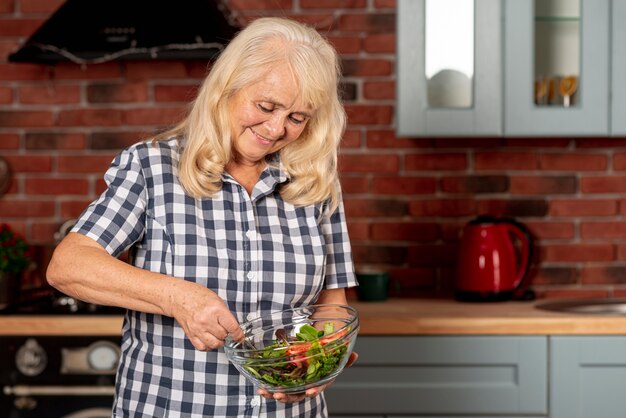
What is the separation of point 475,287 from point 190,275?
134cm

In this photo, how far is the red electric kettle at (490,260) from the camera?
271cm

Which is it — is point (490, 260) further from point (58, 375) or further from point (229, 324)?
point (229, 324)

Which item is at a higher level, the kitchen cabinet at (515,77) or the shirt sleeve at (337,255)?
the kitchen cabinet at (515,77)

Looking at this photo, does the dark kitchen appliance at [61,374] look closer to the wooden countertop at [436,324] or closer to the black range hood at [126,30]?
the wooden countertop at [436,324]

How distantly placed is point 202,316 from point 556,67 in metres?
1.65

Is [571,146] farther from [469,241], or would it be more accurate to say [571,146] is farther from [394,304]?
[394,304]

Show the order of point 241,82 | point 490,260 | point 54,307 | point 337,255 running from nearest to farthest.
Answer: point 241,82 → point 337,255 → point 54,307 → point 490,260

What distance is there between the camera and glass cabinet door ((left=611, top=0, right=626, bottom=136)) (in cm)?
259

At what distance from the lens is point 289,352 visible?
1.42 metres

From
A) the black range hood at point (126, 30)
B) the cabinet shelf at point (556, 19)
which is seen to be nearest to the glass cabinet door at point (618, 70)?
the cabinet shelf at point (556, 19)

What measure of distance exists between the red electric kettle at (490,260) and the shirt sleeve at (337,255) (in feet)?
3.29

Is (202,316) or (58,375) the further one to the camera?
(58,375)

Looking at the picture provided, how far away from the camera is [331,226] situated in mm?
1786

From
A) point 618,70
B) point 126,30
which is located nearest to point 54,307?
point 126,30
